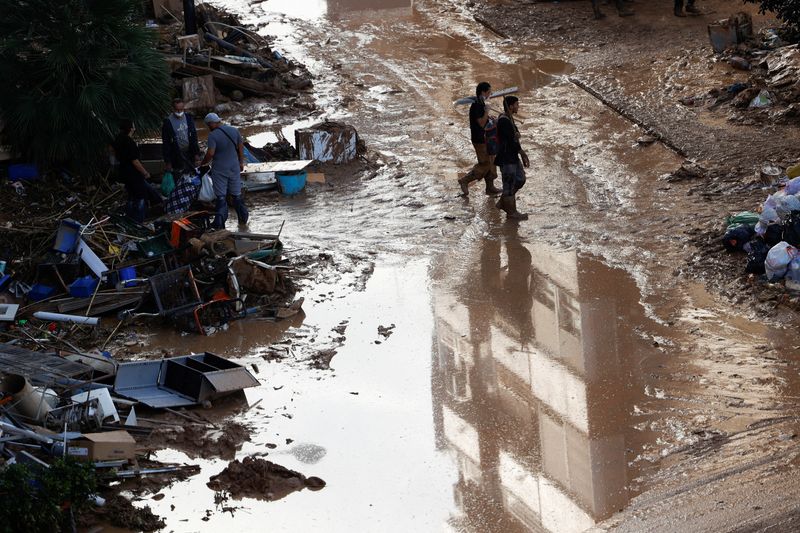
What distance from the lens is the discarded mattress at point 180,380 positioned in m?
10.5

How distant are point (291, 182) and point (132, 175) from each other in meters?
2.70

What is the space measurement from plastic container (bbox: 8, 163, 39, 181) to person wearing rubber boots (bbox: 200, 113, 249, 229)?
108 inches

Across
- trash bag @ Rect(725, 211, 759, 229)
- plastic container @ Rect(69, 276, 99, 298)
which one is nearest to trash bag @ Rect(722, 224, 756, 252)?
trash bag @ Rect(725, 211, 759, 229)

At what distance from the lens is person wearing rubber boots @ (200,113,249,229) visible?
1445cm

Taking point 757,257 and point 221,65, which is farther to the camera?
point 221,65

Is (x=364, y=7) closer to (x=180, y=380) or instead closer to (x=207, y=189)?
(x=207, y=189)

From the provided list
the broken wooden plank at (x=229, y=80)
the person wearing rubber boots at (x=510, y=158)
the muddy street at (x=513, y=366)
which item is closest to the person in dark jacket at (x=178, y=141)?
the muddy street at (x=513, y=366)

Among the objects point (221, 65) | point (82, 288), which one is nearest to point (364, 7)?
point (221, 65)

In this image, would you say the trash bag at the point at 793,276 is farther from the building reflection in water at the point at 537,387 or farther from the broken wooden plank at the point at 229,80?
the broken wooden plank at the point at 229,80

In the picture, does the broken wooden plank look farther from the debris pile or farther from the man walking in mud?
the debris pile

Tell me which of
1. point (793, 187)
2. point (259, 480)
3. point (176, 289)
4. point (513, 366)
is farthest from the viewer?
point (793, 187)

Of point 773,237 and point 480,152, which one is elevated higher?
point 480,152

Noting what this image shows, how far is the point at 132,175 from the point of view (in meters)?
14.8

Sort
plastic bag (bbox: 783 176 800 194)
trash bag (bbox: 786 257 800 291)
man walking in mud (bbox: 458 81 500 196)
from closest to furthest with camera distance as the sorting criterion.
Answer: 1. trash bag (bbox: 786 257 800 291)
2. plastic bag (bbox: 783 176 800 194)
3. man walking in mud (bbox: 458 81 500 196)
